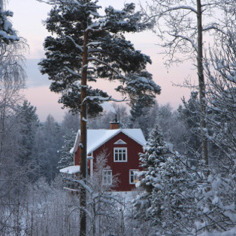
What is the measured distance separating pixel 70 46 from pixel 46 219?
25.0 feet

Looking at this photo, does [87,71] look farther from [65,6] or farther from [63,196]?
[63,196]

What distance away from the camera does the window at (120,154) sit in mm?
37625

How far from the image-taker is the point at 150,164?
57.9 ft

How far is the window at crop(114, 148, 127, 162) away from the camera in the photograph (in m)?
37.6

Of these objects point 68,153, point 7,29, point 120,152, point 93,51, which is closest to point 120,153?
point 120,152

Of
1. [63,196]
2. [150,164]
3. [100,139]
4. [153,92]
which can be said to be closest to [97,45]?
[153,92]

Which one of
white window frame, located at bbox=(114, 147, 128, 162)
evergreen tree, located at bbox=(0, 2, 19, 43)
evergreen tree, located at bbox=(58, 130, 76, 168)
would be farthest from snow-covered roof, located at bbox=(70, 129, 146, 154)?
evergreen tree, located at bbox=(0, 2, 19, 43)

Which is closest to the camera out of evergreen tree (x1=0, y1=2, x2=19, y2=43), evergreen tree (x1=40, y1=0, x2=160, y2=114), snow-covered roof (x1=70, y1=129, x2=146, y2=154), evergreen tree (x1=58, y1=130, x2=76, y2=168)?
evergreen tree (x1=0, y1=2, x2=19, y2=43)

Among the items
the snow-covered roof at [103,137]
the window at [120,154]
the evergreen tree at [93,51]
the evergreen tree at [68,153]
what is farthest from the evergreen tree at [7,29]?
the evergreen tree at [68,153]

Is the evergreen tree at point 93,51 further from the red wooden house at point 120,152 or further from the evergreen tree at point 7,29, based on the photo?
the red wooden house at point 120,152

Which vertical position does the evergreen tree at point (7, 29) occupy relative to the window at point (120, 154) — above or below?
above

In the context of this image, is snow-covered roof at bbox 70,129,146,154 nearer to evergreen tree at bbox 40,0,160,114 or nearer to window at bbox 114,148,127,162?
window at bbox 114,148,127,162

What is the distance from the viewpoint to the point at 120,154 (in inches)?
1487

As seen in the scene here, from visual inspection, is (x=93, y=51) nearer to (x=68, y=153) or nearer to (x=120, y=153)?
(x=120, y=153)
